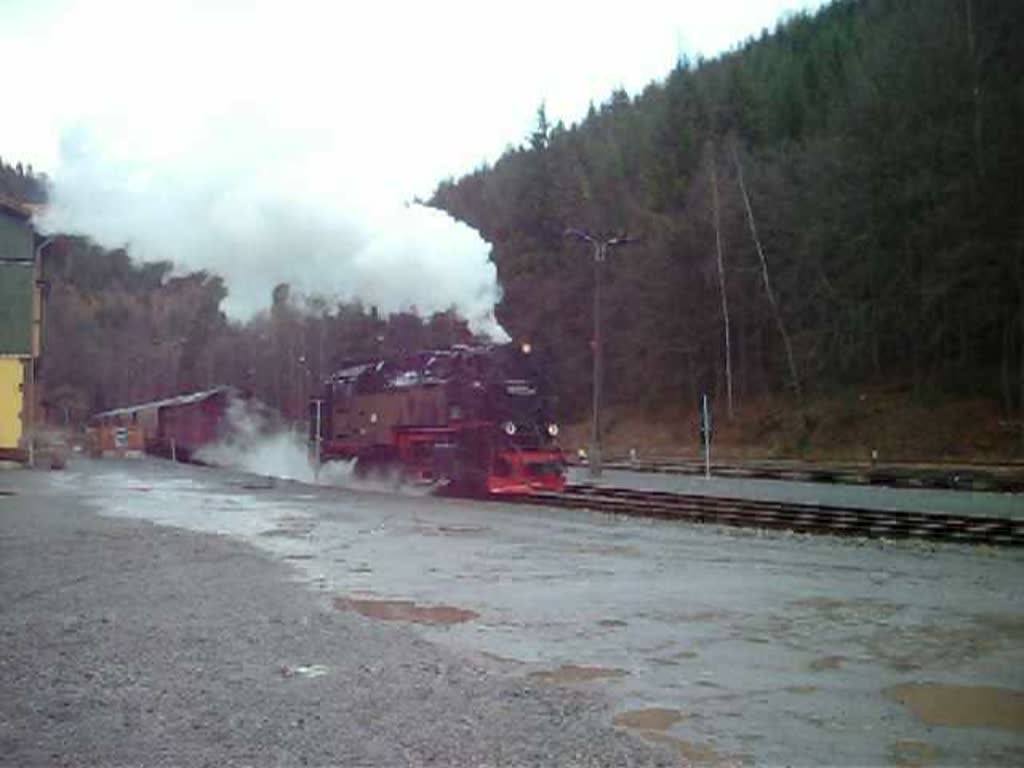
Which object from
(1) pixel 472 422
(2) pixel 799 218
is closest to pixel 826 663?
(1) pixel 472 422

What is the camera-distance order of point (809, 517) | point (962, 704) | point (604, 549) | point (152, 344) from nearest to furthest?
point (962, 704) < point (604, 549) < point (809, 517) < point (152, 344)

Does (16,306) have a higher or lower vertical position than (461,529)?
higher

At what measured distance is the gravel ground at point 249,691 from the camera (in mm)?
5254

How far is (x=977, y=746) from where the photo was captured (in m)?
5.44

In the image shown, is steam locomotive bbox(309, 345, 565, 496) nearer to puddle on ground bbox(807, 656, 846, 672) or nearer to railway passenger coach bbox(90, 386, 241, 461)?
puddle on ground bbox(807, 656, 846, 672)

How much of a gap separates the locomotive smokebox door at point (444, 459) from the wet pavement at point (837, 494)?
4.98m

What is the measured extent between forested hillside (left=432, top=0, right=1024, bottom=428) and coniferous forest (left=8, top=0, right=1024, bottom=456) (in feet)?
0.36

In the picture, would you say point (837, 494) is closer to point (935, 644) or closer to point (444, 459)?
point (444, 459)

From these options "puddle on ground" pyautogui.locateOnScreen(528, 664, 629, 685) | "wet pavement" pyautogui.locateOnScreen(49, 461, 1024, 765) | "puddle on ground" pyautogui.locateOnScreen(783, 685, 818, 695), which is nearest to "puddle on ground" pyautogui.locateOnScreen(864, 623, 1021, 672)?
"wet pavement" pyautogui.locateOnScreen(49, 461, 1024, 765)

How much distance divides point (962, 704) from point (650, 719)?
1.88 m

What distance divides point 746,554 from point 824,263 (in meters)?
35.3

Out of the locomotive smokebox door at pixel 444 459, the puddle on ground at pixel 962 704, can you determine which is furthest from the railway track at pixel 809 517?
the puddle on ground at pixel 962 704

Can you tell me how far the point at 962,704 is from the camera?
6.26 meters

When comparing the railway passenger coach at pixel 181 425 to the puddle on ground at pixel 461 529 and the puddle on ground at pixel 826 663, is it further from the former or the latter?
the puddle on ground at pixel 826 663
